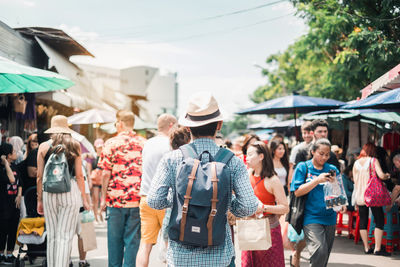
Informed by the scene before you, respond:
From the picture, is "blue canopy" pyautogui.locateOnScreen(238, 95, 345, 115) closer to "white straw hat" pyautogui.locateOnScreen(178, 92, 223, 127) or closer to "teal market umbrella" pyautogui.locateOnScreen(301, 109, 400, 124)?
"teal market umbrella" pyautogui.locateOnScreen(301, 109, 400, 124)

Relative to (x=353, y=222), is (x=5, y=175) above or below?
above

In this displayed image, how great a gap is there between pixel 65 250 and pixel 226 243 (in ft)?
10.7

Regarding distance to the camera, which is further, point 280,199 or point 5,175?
point 5,175

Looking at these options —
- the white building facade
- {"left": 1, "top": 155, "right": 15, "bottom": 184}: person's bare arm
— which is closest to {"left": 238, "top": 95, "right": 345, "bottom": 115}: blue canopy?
{"left": 1, "top": 155, "right": 15, "bottom": 184}: person's bare arm

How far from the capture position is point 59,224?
5629mm

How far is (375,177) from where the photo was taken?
25.7 feet

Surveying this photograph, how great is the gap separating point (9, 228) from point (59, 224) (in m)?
1.66

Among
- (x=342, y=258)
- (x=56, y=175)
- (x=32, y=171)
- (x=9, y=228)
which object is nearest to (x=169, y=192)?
(x=56, y=175)

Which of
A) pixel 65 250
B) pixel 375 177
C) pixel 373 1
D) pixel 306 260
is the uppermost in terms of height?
pixel 373 1

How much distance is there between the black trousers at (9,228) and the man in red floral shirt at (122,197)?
1.93 meters

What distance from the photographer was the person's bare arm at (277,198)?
4.62 m

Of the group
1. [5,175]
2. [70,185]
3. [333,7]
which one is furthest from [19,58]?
[333,7]

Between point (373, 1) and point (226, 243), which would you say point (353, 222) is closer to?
point (373, 1)

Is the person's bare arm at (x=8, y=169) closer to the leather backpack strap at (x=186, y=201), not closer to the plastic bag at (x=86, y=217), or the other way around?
the plastic bag at (x=86, y=217)
